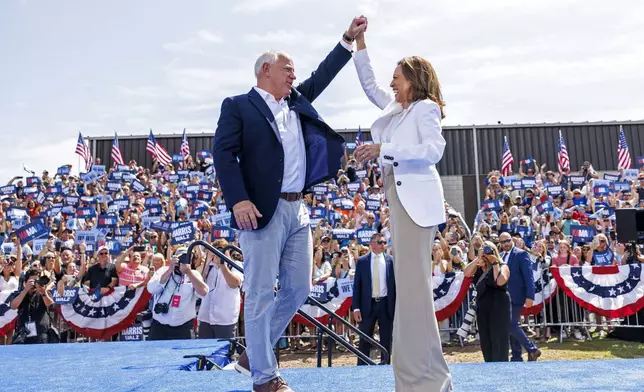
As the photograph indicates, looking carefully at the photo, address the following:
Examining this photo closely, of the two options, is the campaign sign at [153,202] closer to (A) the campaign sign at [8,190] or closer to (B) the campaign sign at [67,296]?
(B) the campaign sign at [67,296]

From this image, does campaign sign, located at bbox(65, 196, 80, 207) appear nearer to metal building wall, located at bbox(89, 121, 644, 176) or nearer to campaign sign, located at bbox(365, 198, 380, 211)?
campaign sign, located at bbox(365, 198, 380, 211)

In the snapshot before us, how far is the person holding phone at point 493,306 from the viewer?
8.48 meters

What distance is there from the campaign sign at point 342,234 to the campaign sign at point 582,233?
500cm

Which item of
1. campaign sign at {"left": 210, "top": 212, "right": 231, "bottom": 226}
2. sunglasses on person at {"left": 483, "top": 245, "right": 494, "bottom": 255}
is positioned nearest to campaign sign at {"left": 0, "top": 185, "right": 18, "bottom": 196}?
campaign sign at {"left": 210, "top": 212, "right": 231, "bottom": 226}

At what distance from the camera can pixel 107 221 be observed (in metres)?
16.9

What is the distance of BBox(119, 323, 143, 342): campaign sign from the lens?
1091cm

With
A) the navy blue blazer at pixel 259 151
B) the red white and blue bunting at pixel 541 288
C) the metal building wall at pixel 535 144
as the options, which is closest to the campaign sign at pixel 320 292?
the red white and blue bunting at pixel 541 288

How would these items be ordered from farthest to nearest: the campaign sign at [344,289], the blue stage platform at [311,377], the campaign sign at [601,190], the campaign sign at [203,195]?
the campaign sign at [203,195], the campaign sign at [601,190], the campaign sign at [344,289], the blue stage platform at [311,377]

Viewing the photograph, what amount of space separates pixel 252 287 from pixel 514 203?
16113 millimetres

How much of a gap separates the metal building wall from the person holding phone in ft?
77.5

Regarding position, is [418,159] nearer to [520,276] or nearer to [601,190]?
[520,276]

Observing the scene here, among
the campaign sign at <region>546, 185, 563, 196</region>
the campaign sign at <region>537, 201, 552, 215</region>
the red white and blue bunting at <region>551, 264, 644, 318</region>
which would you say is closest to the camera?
the red white and blue bunting at <region>551, 264, 644, 318</region>

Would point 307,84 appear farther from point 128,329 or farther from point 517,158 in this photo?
point 517,158

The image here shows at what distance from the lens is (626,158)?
25203 mm
